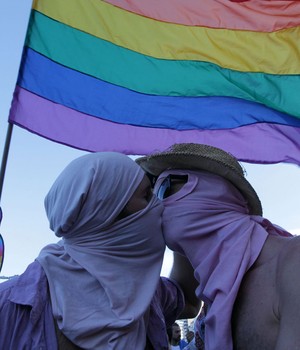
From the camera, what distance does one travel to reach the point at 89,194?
1939 millimetres

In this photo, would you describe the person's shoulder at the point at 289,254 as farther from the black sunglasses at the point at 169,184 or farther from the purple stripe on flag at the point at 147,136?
the purple stripe on flag at the point at 147,136

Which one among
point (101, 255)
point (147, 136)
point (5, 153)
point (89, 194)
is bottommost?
point (101, 255)

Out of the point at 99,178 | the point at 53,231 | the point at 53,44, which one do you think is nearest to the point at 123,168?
the point at 99,178

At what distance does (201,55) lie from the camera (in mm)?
4344

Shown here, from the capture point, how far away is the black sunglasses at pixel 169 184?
214 cm

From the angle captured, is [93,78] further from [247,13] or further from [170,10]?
[247,13]

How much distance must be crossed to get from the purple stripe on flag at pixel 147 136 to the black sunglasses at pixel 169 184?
74.2 inches

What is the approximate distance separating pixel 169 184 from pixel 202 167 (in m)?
0.16

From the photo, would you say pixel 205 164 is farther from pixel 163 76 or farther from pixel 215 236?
pixel 163 76

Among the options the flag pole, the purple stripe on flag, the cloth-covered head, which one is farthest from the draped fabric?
the cloth-covered head

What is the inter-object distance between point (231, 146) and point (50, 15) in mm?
1799

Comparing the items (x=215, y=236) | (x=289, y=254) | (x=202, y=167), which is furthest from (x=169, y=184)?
(x=289, y=254)

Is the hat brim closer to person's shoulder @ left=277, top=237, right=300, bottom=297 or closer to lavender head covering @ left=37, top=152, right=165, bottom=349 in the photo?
lavender head covering @ left=37, top=152, right=165, bottom=349

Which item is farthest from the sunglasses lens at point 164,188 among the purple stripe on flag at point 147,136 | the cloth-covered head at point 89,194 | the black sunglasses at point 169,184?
the purple stripe on flag at point 147,136
